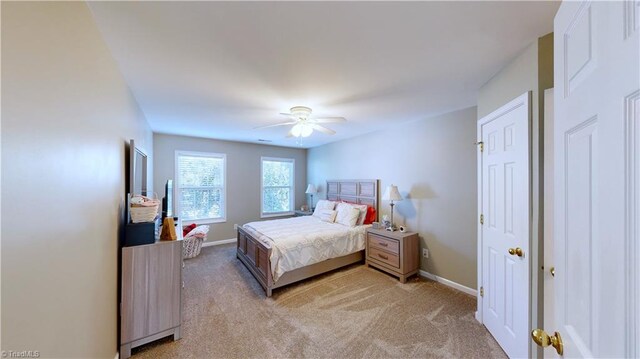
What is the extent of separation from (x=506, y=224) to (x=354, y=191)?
112 inches

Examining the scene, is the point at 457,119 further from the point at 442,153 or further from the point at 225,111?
the point at 225,111

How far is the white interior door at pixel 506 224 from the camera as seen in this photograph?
1.64 metres

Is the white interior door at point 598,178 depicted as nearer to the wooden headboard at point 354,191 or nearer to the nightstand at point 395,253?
the nightstand at point 395,253

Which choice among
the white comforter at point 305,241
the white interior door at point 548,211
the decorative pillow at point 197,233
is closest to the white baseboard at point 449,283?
the white comforter at point 305,241

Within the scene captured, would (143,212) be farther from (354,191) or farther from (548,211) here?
(354,191)

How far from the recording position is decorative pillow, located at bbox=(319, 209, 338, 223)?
423 centimetres

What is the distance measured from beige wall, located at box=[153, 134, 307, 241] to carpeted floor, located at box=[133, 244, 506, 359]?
2.00 meters

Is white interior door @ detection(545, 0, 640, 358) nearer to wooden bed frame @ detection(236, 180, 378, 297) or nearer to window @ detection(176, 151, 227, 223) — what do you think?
wooden bed frame @ detection(236, 180, 378, 297)

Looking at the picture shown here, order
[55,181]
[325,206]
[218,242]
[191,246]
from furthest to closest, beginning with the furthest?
[218,242], [325,206], [191,246], [55,181]

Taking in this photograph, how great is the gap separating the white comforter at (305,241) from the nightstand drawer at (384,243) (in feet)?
0.58

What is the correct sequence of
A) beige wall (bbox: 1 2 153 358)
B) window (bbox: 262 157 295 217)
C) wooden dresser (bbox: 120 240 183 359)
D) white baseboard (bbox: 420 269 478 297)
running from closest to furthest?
beige wall (bbox: 1 2 153 358)
wooden dresser (bbox: 120 240 183 359)
white baseboard (bbox: 420 269 478 297)
window (bbox: 262 157 295 217)

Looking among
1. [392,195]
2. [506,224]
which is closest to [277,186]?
[392,195]

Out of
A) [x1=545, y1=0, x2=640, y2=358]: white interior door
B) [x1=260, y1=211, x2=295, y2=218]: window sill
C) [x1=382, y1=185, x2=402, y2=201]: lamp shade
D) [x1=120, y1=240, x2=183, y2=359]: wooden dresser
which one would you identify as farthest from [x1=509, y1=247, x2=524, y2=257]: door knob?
[x1=260, y1=211, x2=295, y2=218]: window sill

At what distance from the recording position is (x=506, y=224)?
1837mm
